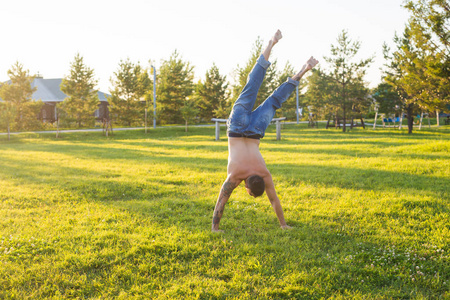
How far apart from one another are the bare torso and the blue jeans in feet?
0.44

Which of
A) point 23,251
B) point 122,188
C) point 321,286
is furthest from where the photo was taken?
point 122,188

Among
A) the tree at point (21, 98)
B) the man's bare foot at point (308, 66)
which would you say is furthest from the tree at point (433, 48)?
the tree at point (21, 98)

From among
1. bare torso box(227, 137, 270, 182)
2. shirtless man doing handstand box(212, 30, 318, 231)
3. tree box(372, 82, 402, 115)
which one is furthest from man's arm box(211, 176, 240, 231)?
tree box(372, 82, 402, 115)

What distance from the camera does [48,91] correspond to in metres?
46.8

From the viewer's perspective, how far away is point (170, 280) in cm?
378

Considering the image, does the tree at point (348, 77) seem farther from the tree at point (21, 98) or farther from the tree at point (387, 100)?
the tree at point (21, 98)

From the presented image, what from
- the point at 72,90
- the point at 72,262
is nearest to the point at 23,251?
the point at 72,262

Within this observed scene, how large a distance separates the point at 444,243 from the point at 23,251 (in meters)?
5.90

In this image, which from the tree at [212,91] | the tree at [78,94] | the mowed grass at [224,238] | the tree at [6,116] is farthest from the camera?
the tree at [212,91]

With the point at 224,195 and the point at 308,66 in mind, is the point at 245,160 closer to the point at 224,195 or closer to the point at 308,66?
the point at 224,195

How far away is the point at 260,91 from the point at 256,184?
30890 mm

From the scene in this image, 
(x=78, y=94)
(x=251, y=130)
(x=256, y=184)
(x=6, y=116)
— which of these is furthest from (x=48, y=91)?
(x=256, y=184)

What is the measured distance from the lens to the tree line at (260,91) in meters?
14.9

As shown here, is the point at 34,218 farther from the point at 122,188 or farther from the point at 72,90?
the point at 72,90
